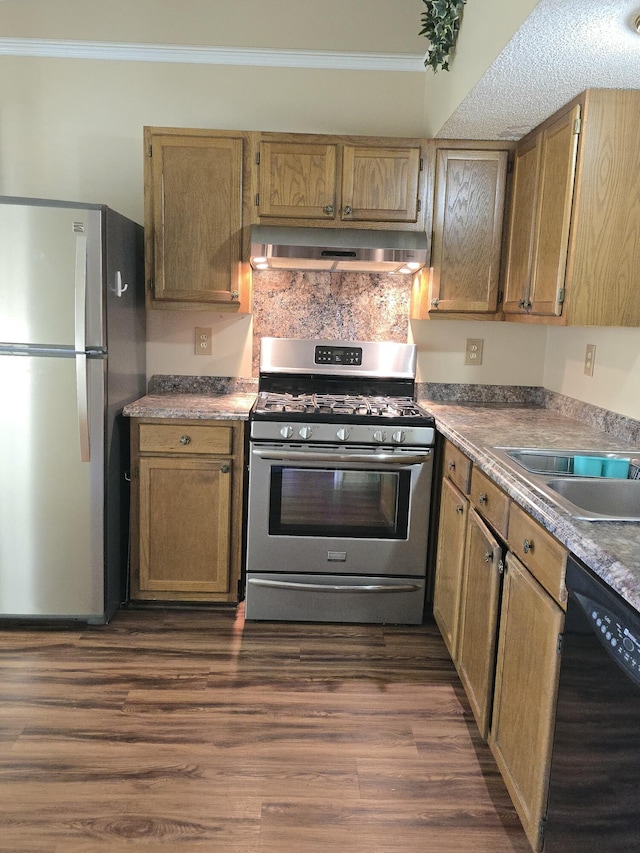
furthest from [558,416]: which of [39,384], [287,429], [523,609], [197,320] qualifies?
[39,384]

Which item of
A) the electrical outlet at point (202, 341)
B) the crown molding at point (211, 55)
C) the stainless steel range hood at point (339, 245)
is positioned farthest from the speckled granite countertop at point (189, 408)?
the crown molding at point (211, 55)

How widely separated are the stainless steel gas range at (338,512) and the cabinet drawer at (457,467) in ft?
0.42

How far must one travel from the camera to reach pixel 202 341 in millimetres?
3398

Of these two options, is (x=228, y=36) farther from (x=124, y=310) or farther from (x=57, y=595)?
(x=57, y=595)

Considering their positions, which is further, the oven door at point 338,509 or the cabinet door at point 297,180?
the cabinet door at point 297,180

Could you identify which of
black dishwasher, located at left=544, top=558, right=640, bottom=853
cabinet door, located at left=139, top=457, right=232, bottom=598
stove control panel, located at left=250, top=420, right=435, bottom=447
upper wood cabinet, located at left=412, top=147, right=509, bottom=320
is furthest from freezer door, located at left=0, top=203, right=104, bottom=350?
black dishwasher, located at left=544, top=558, right=640, bottom=853

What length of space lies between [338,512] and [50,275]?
1493mm

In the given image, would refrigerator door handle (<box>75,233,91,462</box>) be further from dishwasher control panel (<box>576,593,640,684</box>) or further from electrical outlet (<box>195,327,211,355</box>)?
dishwasher control panel (<box>576,593,640,684</box>)

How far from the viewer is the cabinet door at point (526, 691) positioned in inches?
60.7

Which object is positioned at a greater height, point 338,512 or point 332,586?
point 338,512

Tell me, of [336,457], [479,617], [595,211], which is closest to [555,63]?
[595,211]

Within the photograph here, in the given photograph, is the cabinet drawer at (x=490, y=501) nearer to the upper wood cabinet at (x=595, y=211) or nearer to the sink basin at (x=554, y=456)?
the sink basin at (x=554, y=456)

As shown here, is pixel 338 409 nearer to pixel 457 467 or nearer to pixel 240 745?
pixel 457 467

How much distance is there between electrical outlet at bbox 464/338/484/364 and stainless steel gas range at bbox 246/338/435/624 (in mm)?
663
